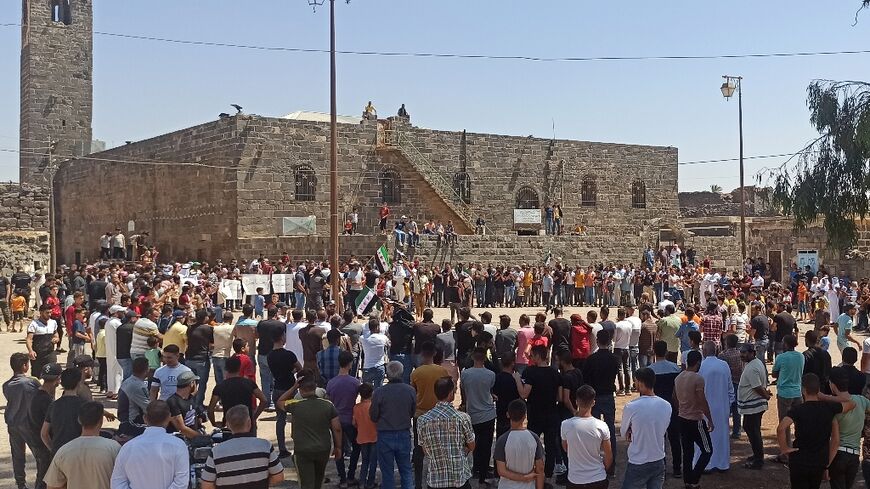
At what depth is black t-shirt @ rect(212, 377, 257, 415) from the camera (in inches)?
292

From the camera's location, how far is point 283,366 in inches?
340

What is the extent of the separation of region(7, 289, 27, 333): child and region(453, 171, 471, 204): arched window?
55.1ft

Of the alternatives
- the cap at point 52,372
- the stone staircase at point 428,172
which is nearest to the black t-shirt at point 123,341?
the cap at point 52,372

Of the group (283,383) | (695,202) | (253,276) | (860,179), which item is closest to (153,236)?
(253,276)

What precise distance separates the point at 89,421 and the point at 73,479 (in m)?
0.37

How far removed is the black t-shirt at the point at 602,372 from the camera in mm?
8281

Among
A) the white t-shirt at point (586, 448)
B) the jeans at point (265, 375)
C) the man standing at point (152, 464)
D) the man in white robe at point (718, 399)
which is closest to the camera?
the man standing at point (152, 464)

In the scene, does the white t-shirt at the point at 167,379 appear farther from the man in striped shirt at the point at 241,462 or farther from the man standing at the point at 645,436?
the man standing at the point at 645,436

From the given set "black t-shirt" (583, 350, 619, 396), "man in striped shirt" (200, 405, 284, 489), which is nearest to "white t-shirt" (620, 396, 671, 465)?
"black t-shirt" (583, 350, 619, 396)

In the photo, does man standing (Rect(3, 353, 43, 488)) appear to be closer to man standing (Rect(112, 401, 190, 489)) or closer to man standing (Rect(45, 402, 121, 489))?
man standing (Rect(45, 402, 121, 489))

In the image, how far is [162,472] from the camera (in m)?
5.13

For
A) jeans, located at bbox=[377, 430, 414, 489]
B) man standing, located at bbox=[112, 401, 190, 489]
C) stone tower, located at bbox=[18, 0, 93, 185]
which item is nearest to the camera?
man standing, located at bbox=[112, 401, 190, 489]

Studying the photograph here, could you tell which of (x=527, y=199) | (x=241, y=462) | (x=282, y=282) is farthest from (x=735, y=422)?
(x=527, y=199)

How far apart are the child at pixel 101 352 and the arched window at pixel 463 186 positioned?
2081 cm
